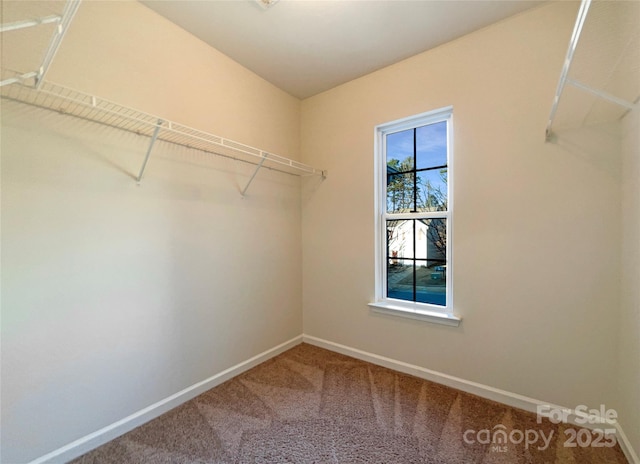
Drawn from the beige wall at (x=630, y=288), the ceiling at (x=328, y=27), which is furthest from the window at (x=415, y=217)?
the beige wall at (x=630, y=288)

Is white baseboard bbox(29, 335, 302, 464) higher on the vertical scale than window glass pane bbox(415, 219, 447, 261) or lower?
lower

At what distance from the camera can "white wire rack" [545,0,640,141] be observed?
1.26 metres

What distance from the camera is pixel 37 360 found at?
4.23ft

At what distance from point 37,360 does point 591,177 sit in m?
3.10

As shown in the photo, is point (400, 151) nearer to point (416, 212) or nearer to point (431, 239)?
point (416, 212)

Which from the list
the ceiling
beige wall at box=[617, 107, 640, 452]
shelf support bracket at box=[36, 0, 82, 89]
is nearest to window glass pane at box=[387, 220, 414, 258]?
beige wall at box=[617, 107, 640, 452]

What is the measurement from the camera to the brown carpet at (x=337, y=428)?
4.56 ft

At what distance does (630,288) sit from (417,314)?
1.17 metres

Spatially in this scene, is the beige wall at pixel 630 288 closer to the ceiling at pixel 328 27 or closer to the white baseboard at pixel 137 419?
the ceiling at pixel 328 27

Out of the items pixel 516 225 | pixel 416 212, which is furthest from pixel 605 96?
pixel 416 212

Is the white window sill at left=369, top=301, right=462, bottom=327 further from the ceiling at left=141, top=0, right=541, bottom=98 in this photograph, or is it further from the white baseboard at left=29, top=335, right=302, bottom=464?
the ceiling at left=141, top=0, right=541, bottom=98

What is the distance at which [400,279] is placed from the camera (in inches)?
92.0

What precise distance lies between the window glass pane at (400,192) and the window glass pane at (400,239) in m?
0.12

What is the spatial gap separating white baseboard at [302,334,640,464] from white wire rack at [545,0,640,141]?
5.49 ft
